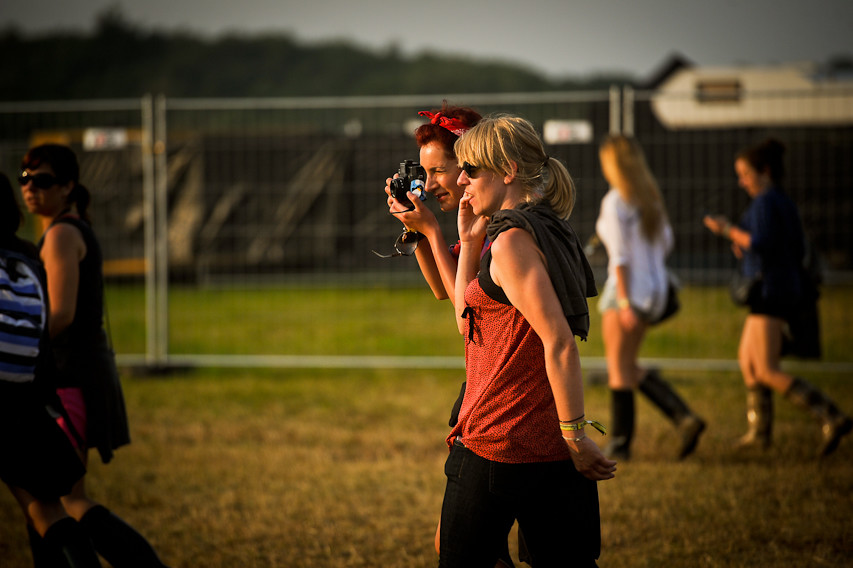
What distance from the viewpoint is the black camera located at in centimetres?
279

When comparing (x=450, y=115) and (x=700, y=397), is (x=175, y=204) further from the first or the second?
(x=450, y=115)

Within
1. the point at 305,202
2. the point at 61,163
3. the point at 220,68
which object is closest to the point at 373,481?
the point at 61,163

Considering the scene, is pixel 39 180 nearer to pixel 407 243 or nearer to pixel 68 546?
pixel 68 546

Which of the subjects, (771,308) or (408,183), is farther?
(771,308)

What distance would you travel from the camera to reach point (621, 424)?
5934 mm

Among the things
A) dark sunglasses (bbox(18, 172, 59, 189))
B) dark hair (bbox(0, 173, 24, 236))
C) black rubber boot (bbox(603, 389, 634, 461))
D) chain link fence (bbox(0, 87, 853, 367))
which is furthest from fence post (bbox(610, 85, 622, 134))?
dark hair (bbox(0, 173, 24, 236))

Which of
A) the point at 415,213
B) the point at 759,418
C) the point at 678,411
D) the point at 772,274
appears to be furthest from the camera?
the point at 759,418

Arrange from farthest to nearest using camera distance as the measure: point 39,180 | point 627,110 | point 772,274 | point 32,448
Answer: point 627,110
point 772,274
point 39,180
point 32,448

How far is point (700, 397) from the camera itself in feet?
26.3

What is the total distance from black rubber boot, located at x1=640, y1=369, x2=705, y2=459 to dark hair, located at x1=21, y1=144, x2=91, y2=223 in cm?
386

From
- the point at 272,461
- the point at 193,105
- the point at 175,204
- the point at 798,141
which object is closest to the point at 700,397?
the point at 272,461

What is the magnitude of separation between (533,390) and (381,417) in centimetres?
509

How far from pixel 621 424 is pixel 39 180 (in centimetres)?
393

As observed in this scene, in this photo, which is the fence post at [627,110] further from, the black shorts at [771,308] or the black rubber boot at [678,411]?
the black rubber boot at [678,411]
